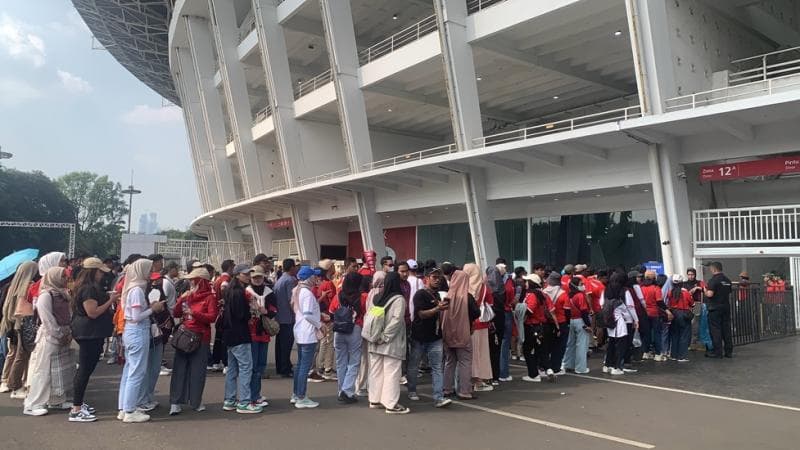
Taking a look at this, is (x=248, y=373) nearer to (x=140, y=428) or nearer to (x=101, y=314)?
(x=140, y=428)

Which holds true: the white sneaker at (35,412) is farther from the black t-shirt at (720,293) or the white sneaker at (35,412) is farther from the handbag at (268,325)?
the black t-shirt at (720,293)

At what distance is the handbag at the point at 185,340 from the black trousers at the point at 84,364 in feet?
2.39

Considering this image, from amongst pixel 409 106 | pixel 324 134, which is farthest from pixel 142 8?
pixel 409 106

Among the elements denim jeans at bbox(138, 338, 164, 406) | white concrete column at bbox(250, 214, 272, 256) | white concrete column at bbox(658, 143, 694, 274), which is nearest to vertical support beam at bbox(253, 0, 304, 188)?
white concrete column at bbox(250, 214, 272, 256)

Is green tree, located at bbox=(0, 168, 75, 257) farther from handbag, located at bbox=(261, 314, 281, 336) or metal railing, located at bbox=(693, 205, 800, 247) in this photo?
metal railing, located at bbox=(693, 205, 800, 247)

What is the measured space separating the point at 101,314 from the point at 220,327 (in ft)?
3.94

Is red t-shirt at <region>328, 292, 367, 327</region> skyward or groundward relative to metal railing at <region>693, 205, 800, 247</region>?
groundward

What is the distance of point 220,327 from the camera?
5.90 meters

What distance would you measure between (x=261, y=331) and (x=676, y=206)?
11615 millimetres

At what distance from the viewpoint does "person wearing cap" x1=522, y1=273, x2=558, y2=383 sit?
746cm

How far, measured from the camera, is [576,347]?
8.38m

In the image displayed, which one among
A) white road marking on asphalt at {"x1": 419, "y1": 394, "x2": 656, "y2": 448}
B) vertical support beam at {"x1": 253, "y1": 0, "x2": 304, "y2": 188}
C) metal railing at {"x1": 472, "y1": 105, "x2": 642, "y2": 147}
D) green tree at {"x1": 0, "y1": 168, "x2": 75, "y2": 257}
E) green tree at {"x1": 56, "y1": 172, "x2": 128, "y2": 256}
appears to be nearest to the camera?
white road marking on asphalt at {"x1": 419, "y1": 394, "x2": 656, "y2": 448}

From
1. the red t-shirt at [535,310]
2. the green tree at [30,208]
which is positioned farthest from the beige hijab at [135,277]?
the green tree at [30,208]

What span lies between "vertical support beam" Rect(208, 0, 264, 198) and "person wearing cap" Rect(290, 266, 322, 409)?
75.8ft
